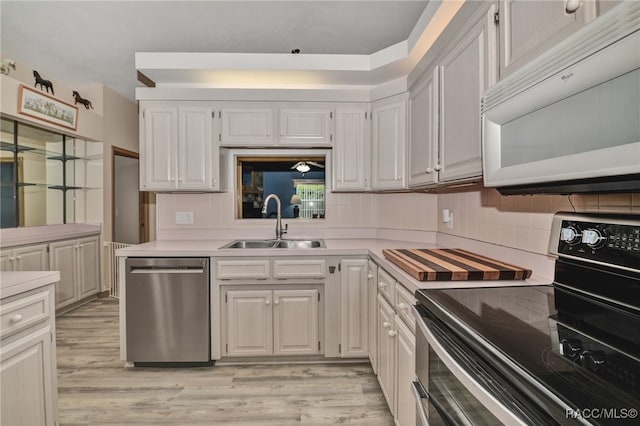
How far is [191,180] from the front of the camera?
8.65 ft

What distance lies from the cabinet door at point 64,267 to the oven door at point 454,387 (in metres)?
3.92

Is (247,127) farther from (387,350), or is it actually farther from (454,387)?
(454,387)

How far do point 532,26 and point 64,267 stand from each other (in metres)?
4.54

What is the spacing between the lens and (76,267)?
3.75m

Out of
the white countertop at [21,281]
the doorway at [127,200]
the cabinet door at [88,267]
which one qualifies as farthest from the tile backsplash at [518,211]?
the doorway at [127,200]

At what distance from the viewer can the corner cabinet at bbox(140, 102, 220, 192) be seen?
8.59 ft

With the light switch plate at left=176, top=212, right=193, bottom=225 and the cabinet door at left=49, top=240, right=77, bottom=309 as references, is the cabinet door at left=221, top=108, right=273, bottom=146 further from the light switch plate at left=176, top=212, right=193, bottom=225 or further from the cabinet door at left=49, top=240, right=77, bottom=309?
the cabinet door at left=49, top=240, right=77, bottom=309

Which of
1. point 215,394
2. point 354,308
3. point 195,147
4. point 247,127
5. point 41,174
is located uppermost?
point 247,127

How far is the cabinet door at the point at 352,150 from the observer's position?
8.82 feet

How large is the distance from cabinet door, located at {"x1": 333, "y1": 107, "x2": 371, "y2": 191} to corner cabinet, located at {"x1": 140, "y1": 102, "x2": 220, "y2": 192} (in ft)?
3.39

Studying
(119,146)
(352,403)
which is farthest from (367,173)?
(119,146)

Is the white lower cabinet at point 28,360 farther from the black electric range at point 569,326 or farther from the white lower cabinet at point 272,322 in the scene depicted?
the black electric range at point 569,326

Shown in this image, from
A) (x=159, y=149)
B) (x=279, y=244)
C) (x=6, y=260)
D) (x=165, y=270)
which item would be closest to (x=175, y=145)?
(x=159, y=149)

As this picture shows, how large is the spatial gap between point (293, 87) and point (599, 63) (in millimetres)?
2538
